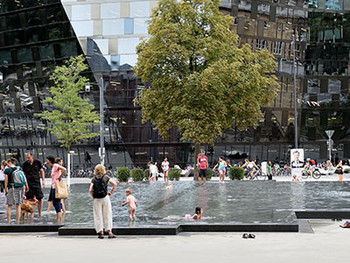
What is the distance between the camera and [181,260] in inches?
425

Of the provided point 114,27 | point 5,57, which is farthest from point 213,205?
point 5,57

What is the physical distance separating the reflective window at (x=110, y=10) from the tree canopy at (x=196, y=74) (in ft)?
69.7

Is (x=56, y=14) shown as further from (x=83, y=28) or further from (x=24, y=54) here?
(x=24, y=54)

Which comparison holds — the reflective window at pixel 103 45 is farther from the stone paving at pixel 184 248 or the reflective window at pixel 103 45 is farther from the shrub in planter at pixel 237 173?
the stone paving at pixel 184 248

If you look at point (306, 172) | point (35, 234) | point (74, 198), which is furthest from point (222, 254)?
point (306, 172)

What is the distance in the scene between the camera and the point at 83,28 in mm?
60594

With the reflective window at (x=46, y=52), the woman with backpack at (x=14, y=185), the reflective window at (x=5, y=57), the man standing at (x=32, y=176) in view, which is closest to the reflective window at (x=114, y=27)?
the reflective window at (x=46, y=52)

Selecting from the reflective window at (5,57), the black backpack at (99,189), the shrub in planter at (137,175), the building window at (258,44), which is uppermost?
the building window at (258,44)

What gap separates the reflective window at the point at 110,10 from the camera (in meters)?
60.2

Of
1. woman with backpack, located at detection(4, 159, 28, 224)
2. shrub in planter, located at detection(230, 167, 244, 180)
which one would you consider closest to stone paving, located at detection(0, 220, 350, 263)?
woman with backpack, located at detection(4, 159, 28, 224)

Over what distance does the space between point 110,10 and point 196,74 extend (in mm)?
25432

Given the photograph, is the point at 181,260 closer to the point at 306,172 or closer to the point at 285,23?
the point at 306,172

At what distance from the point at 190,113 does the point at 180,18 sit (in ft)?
21.2

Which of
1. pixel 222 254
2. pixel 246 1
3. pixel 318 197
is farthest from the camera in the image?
pixel 246 1
